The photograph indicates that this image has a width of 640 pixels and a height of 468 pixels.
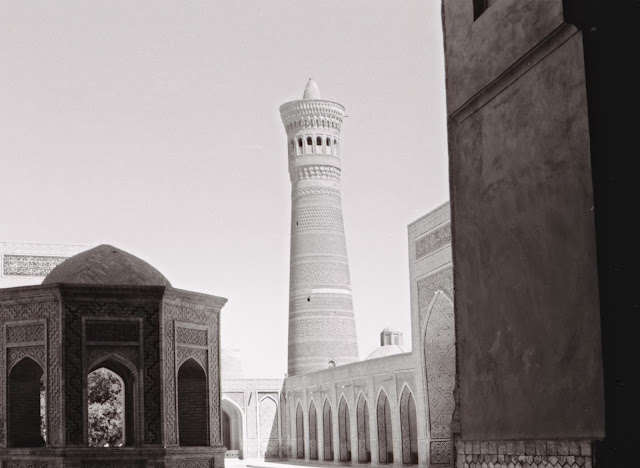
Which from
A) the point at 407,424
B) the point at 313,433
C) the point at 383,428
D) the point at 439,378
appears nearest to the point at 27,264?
the point at 383,428

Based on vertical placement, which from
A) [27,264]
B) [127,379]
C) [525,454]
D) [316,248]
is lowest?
[525,454]

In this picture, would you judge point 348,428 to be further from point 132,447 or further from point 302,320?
point 132,447

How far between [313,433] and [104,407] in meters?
12.6

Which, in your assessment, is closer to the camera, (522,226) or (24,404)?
(522,226)

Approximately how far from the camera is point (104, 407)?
14.9 meters

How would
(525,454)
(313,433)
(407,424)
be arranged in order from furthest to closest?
(313,433) → (407,424) → (525,454)

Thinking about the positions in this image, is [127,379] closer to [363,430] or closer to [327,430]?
[363,430]

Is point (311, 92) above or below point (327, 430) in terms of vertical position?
above

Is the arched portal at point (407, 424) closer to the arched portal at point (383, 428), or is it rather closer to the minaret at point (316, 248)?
the arched portal at point (383, 428)

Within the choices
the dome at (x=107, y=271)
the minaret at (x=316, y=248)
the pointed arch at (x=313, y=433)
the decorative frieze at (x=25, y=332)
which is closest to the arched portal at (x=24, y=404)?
the decorative frieze at (x=25, y=332)

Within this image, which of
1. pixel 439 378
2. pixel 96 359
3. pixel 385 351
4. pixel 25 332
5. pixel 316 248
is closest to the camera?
pixel 96 359

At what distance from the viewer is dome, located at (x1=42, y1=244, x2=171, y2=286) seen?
7.30 m

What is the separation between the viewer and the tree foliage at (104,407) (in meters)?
14.8

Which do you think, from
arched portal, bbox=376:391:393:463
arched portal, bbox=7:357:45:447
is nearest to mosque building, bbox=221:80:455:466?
arched portal, bbox=376:391:393:463
